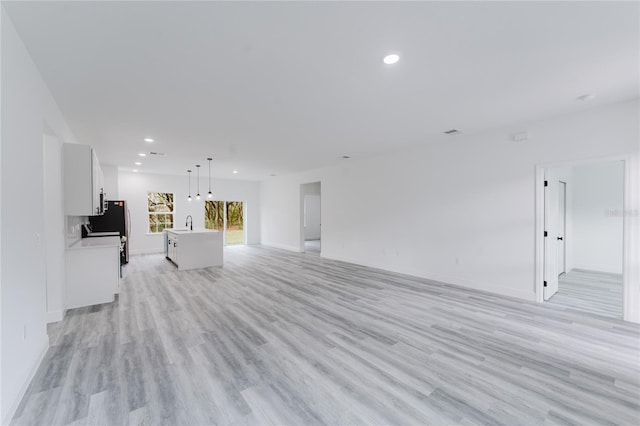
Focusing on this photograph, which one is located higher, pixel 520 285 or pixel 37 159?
pixel 37 159

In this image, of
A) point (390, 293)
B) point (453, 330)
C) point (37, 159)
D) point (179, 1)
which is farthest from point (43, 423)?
point (390, 293)

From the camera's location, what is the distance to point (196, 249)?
6.49 meters

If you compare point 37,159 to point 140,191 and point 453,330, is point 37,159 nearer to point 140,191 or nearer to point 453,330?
point 453,330

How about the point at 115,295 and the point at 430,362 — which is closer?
the point at 430,362

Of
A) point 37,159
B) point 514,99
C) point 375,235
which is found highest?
point 514,99

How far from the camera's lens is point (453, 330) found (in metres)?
3.16

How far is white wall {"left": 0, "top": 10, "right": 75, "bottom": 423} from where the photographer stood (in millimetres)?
1825

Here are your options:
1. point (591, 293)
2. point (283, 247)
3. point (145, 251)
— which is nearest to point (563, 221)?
point (591, 293)

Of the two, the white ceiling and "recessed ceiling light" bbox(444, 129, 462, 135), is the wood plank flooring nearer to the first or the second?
the white ceiling

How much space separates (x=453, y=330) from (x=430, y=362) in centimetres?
86

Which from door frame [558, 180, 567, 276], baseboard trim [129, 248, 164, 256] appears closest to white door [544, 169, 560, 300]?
door frame [558, 180, 567, 276]

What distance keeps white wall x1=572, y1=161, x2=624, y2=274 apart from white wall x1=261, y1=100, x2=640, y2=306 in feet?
9.34

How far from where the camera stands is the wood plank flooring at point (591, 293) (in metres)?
3.89

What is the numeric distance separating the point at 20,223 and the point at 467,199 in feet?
18.8
